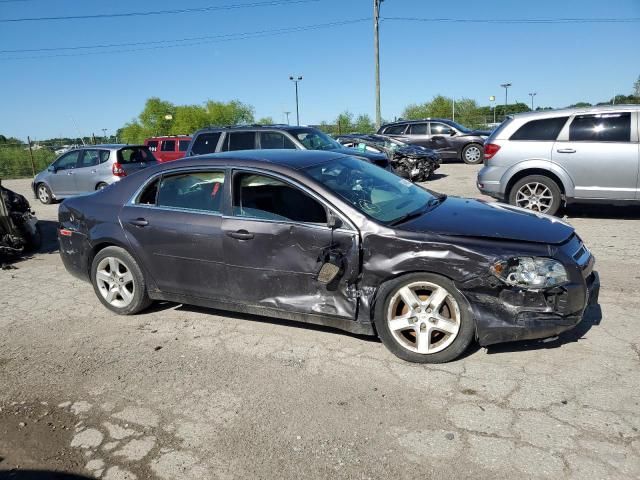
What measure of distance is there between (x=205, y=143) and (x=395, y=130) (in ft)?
33.9

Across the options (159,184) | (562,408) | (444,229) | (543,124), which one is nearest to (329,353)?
(444,229)

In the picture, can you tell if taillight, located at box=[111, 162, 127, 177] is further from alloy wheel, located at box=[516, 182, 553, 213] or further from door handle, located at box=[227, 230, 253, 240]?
door handle, located at box=[227, 230, 253, 240]

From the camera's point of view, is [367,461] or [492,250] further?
[492,250]

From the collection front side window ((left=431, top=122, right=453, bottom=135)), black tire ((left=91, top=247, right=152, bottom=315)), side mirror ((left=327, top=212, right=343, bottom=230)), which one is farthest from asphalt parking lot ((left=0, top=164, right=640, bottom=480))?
front side window ((left=431, top=122, right=453, bottom=135))

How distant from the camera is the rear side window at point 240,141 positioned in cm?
1041

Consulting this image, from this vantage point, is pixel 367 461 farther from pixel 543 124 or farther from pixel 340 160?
pixel 543 124

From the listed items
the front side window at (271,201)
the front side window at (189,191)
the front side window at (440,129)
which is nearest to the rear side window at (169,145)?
the front side window at (440,129)

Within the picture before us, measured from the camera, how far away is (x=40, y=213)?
41.9 feet

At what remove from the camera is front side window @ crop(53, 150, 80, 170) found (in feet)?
45.8

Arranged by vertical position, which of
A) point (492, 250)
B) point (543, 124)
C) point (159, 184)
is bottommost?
point (492, 250)

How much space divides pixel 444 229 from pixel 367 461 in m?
1.75

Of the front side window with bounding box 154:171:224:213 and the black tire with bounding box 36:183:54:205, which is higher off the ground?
the front side window with bounding box 154:171:224:213

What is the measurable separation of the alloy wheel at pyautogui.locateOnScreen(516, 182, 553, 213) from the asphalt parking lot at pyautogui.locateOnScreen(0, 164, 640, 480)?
11.1ft

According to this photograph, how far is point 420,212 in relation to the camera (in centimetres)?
420
